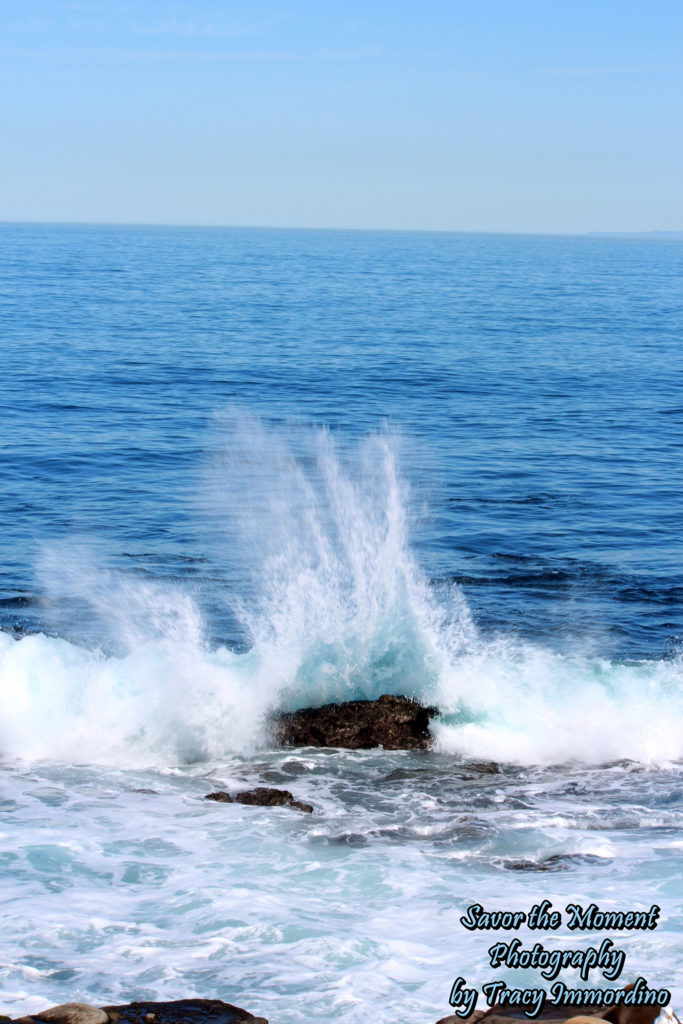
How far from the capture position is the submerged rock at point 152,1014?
7.33 metres

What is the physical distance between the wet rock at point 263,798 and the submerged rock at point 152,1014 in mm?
3694

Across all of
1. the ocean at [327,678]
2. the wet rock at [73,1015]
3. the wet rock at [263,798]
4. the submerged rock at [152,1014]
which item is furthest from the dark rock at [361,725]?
the wet rock at [73,1015]

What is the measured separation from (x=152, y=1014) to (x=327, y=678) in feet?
23.5

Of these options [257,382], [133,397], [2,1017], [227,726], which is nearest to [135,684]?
[227,726]

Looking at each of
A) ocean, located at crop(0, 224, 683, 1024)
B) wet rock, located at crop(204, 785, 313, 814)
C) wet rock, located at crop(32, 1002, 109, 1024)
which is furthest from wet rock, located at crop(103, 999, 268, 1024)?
wet rock, located at crop(204, 785, 313, 814)

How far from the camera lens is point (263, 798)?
1177 cm

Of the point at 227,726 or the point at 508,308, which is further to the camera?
the point at 508,308

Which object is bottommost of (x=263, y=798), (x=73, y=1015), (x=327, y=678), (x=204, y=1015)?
(x=263, y=798)

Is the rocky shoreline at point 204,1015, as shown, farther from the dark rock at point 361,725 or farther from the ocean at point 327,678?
the dark rock at point 361,725

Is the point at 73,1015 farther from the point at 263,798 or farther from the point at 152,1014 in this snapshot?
the point at 263,798

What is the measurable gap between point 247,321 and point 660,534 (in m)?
37.8

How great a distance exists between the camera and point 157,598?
17734 millimetres

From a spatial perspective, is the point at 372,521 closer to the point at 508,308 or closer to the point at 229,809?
the point at 229,809

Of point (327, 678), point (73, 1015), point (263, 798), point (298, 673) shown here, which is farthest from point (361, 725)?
point (73, 1015)
